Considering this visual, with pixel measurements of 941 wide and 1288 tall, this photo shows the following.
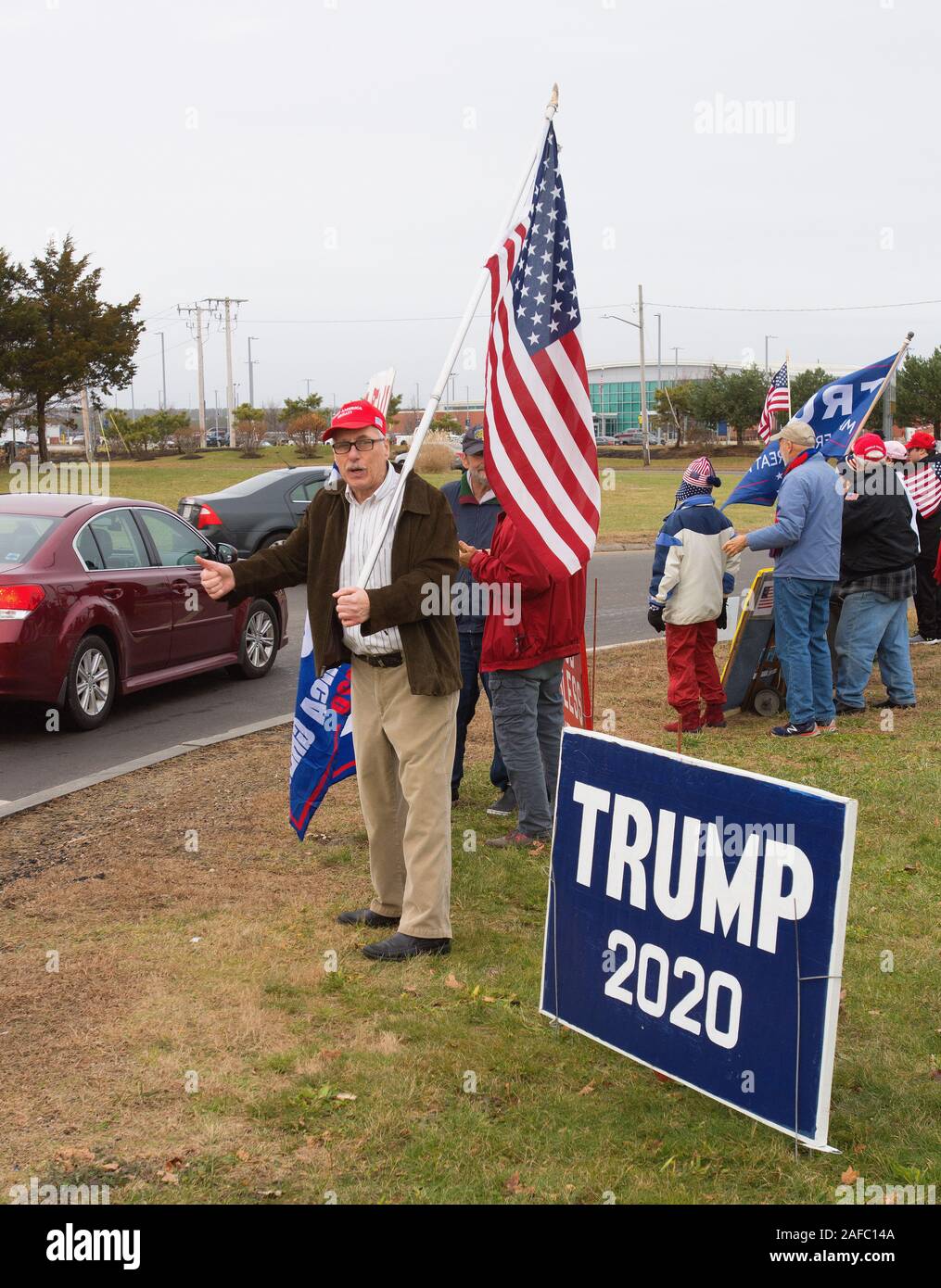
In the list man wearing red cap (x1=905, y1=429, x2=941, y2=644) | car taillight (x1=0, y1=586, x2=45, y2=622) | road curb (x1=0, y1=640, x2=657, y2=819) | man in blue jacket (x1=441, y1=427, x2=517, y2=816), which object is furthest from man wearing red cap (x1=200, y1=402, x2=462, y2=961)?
man wearing red cap (x1=905, y1=429, x2=941, y2=644)

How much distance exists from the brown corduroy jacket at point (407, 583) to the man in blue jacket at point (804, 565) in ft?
13.5

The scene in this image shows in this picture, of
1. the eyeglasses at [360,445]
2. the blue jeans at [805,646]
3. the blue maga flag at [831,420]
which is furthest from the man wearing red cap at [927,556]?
the eyeglasses at [360,445]

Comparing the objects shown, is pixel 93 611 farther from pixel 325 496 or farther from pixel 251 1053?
pixel 251 1053

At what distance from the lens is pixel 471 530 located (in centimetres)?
709

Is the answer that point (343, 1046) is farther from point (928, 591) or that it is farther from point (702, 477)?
point (928, 591)

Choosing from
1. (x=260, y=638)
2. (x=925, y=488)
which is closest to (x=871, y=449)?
(x=925, y=488)

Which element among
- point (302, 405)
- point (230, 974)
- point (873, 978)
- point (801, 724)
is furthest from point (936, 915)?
point (302, 405)

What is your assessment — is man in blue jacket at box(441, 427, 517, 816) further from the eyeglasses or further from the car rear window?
the car rear window

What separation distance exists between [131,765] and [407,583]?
3.97 m

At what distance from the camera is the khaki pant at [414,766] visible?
5.12 meters

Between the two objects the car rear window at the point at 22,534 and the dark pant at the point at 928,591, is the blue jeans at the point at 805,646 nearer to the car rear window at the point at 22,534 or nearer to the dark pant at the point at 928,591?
the dark pant at the point at 928,591

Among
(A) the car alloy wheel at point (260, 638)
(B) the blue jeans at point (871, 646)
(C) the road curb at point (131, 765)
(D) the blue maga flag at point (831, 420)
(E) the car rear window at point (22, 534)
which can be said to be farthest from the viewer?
(A) the car alloy wheel at point (260, 638)

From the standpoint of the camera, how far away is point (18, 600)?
8.80 metres

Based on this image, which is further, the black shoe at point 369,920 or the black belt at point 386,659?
the black shoe at point 369,920
